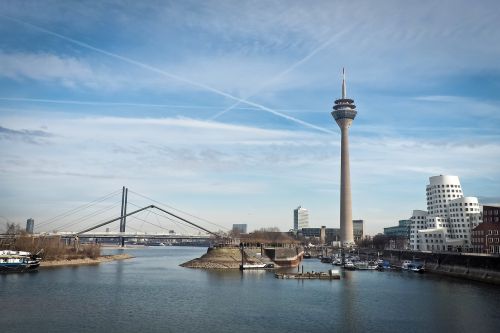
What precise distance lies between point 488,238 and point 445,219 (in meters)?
22.7

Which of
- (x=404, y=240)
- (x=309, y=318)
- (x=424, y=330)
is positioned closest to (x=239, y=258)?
(x=309, y=318)

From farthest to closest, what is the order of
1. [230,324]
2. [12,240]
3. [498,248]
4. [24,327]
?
[12,240], [498,248], [230,324], [24,327]

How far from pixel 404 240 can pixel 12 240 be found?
300 ft

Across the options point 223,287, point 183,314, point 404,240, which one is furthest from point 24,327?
point 404,240

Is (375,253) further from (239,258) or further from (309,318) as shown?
(309,318)

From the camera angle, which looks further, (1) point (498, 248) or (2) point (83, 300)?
(1) point (498, 248)

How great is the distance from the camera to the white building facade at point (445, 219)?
83.1 metres

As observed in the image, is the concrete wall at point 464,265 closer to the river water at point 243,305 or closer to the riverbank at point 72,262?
the river water at point 243,305

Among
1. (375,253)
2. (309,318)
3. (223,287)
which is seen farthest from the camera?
(375,253)

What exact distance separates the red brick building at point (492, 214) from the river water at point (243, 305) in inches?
826

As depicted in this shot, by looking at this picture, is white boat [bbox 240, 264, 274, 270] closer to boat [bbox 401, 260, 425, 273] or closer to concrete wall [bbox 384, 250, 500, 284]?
boat [bbox 401, 260, 425, 273]

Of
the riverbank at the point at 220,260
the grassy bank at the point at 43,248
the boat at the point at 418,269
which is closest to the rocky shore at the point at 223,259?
the riverbank at the point at 220,260

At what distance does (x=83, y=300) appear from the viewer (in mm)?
35875

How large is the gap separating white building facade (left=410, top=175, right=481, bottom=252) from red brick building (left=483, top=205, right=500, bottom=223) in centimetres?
833
